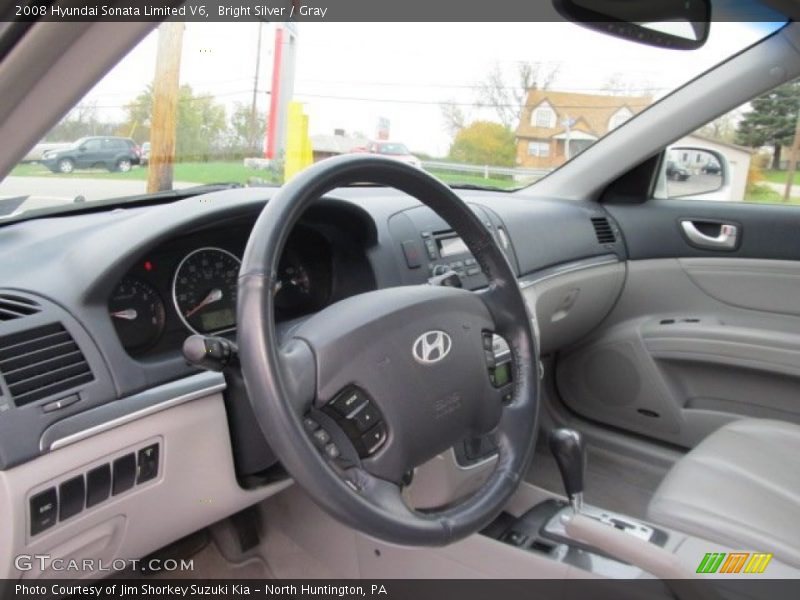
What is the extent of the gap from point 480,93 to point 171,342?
2029 millimetres

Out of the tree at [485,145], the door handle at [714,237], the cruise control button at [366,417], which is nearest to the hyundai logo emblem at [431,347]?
the cruise control button at [366,417]

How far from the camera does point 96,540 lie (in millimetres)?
1382

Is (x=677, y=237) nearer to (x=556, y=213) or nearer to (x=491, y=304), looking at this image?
(x=556, y=213)

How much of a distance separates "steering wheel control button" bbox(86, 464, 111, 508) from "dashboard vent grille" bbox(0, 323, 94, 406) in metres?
0.17

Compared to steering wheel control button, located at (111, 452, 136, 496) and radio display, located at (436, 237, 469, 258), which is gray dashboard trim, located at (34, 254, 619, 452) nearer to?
steering wheel control button, located at (111, 452, 136, 496)

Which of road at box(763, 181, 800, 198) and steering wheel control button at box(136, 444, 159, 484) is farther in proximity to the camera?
road at box(763, 181, 800, 198)

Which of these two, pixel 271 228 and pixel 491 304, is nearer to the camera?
pixel 271 228

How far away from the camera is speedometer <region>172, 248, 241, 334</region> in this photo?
1611 millimetres

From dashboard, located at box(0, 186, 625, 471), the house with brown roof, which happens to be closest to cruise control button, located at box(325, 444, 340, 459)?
dashboard, located at box(0, 186, 625, 471)

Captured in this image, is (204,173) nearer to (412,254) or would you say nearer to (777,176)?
(412,254)

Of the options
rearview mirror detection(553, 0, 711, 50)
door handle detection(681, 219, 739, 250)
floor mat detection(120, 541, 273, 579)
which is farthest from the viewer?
door handle detection(681, 219, 739, 250)

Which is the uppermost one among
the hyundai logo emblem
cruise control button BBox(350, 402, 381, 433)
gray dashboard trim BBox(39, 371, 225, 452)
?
the hyundai logo emblem

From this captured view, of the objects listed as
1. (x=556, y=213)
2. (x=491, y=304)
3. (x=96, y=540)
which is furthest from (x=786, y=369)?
Answer: (x=96, y=540)

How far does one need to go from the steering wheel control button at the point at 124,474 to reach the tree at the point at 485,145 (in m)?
1.61
